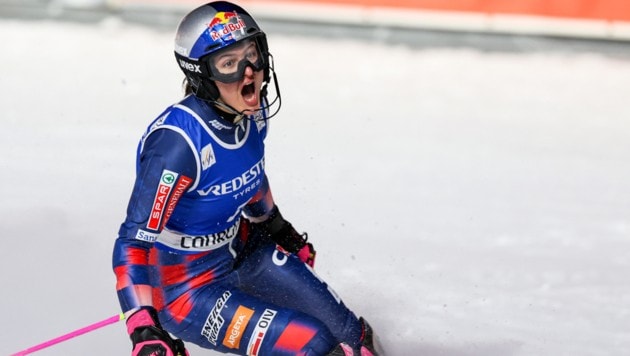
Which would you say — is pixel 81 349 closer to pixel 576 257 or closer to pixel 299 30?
pixel 576 257

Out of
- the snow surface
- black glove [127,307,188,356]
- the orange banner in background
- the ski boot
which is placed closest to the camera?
black glove [127,307,188,356]

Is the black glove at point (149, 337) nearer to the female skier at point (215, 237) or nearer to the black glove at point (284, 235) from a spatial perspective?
the female skier at point (215, 237)

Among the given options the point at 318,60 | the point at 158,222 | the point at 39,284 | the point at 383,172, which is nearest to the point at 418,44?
the point at 318,60

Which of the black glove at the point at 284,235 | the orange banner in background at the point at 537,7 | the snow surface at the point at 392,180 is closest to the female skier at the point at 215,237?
the black glove at the point at 284,235

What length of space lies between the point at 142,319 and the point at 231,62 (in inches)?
33.6

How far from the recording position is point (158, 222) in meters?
3.59

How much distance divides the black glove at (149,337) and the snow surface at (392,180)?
4.54 feet

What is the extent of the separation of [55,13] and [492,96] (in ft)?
10.3

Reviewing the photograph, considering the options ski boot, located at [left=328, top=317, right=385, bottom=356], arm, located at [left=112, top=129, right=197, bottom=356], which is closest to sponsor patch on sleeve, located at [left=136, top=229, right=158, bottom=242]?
arm, located at [left=112, top=129, right=197, bottom=356]

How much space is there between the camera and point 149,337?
3387 millimetres

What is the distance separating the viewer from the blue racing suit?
11.7 feet

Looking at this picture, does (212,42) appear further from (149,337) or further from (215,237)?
(149,337)

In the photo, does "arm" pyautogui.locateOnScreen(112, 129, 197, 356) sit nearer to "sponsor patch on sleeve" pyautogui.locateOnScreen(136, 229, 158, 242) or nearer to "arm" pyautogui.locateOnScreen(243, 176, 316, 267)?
"sponsor patch on sleeve" pyautogui.locateOnScreen(136, 229, 158, 242)

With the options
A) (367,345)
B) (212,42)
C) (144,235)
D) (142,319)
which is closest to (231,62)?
(212,42)
